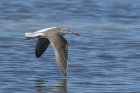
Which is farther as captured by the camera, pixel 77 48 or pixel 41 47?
pixel 77 48

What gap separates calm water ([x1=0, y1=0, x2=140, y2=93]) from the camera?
10227 mm

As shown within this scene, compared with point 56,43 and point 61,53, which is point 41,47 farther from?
point 61,53

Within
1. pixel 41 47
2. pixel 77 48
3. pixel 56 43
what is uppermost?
pixel 56 43

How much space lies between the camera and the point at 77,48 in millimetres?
13508

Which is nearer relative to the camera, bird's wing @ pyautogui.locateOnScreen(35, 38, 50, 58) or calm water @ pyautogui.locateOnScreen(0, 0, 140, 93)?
calm water @ pyautogui.locateOnScreen(0, 0, 140, 93)

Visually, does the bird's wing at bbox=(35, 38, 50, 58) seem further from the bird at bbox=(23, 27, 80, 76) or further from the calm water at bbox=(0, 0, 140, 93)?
the calm water at bbox=(0, 0, 140, 93)

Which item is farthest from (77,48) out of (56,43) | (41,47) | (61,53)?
(61,53)

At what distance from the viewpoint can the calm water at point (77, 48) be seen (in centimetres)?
1023

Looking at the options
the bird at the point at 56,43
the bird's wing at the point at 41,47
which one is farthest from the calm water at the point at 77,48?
the bird at the point at 56,43

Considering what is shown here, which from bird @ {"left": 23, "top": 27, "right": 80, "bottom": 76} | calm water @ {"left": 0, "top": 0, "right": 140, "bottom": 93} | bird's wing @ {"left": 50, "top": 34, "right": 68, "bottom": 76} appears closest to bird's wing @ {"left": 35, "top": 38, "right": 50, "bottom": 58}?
bird @ {"left": 23, "top": 27, "right": 80, "bottom": 76}

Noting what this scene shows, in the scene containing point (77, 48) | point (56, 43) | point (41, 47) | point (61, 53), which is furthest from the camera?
point (77, 48)

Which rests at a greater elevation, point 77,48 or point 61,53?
point 61,53

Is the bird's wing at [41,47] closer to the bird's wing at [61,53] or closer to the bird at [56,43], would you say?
the bird at [56,43]

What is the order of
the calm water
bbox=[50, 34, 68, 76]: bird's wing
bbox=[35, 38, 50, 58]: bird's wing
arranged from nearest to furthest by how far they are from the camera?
bbox=[50, 34, 68, 76]: bird's wing
the calm water
bbox=[35, 38, 50, 58]: bird's wing
